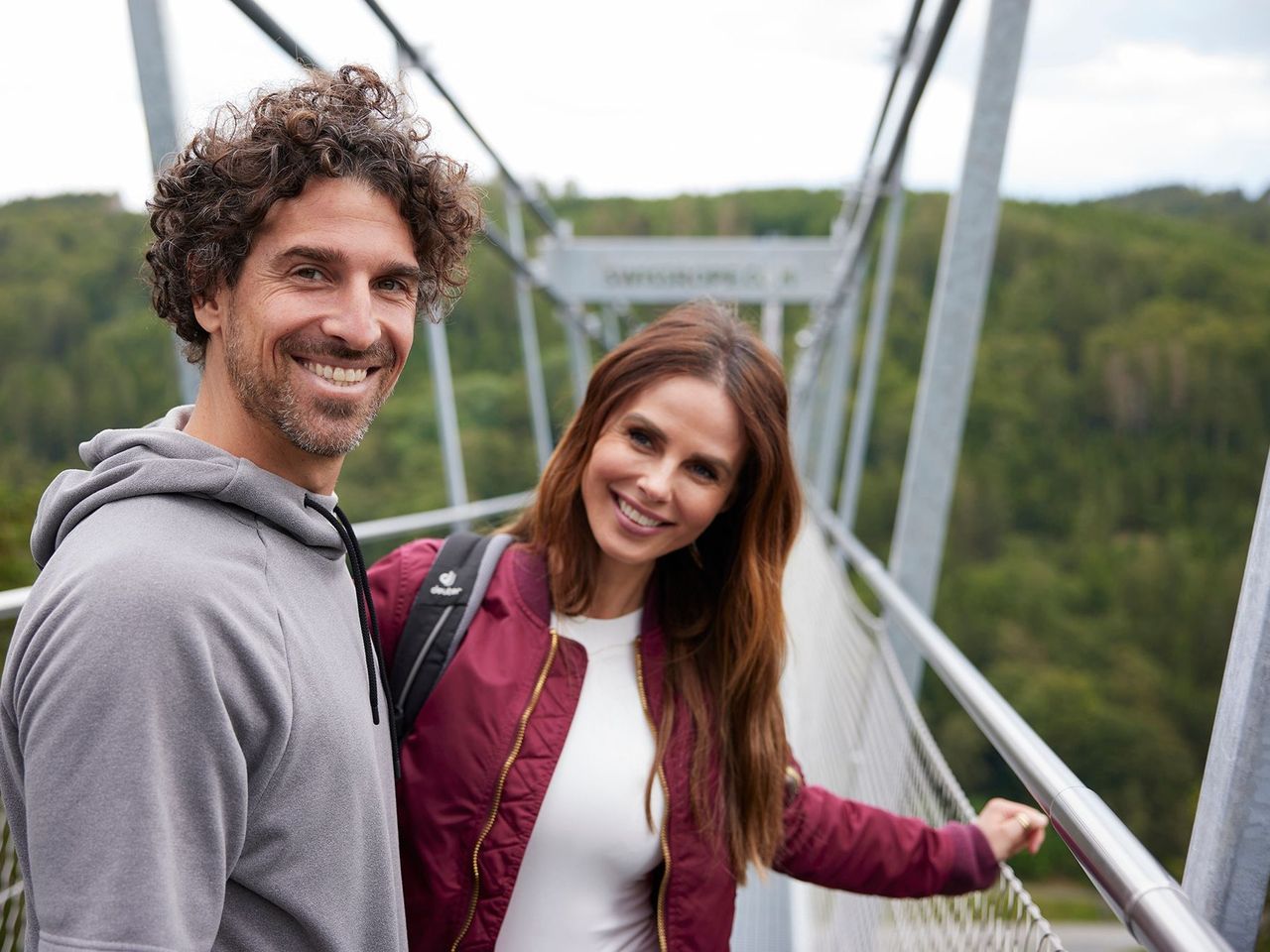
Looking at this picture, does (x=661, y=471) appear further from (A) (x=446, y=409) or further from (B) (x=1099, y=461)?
(B) (x=1099, y=461)

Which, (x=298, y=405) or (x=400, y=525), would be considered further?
(x=400, y=525)

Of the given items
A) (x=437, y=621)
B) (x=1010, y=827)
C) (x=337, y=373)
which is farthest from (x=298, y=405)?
(x=1010, y=827)

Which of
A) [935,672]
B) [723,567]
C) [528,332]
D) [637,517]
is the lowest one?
[528,332]

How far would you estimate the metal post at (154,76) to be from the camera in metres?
1.36

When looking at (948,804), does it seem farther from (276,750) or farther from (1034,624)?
(1034,624)

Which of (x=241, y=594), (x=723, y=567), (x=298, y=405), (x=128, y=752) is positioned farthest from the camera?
(x=723, y=567)

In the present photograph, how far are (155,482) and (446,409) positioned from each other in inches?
113

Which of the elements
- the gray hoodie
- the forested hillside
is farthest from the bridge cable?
the forested hillside

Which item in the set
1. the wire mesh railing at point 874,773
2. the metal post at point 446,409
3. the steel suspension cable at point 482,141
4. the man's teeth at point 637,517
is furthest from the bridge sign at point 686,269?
the man's teeth at point 637,517

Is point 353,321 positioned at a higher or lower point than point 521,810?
higher

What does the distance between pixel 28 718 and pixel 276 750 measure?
162mm

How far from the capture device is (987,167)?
1891 mm

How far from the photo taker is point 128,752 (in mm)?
707

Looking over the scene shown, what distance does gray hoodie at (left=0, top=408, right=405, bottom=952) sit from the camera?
0.70 metres
